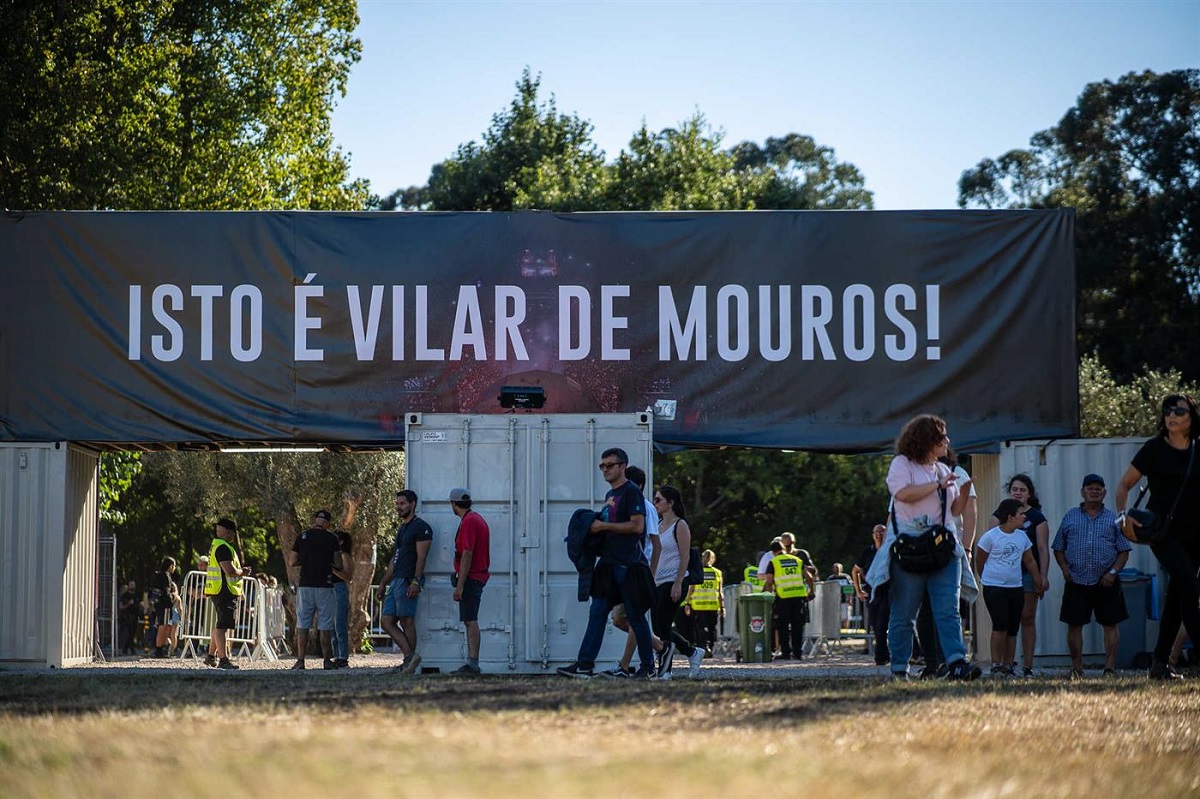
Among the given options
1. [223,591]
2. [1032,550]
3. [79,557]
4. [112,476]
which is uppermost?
[112,476]

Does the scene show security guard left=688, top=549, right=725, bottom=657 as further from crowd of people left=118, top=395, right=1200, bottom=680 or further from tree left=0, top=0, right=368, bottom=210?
tree left=0, top=0, right=368, bottom=210

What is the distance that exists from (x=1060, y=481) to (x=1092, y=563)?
9.79ft

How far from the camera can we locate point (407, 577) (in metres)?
15.8

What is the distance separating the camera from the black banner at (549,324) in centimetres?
1752

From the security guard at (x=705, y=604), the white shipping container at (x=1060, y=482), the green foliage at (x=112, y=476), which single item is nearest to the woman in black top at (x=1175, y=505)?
the white shipping container at (x=1060, y=482)

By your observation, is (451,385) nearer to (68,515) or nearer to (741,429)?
(741,429)

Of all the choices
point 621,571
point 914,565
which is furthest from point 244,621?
point 914,565

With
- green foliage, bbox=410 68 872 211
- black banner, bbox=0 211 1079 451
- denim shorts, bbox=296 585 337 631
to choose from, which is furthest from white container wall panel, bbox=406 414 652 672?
green foliage, bbox=410 68 872 211

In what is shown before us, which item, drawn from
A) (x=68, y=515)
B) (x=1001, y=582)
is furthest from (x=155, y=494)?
(x=1001, y=582)

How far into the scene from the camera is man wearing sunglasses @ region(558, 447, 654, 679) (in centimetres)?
1327

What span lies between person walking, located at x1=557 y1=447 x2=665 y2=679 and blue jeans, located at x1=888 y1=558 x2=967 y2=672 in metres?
2.43

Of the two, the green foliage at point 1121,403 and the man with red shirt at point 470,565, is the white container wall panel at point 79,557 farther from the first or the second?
the green foliage at point 1121,403

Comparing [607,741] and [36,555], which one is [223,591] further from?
[607,741]

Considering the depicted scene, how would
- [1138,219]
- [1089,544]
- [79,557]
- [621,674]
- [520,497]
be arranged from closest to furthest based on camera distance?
[621,674] < [1089,544] < [520,497] < [79,557] < [1138,219]
